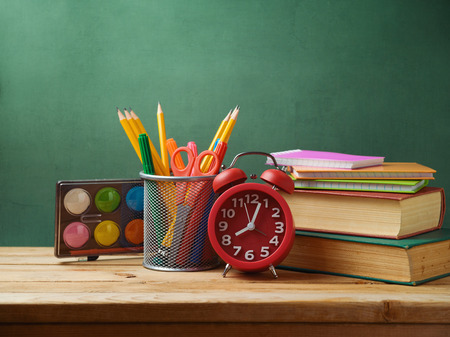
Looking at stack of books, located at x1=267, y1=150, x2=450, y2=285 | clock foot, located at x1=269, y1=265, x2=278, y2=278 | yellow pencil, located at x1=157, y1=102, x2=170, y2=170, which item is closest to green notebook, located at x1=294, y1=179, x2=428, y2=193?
stack of books, located at x1=267, y1=150, x2=450, y2=285

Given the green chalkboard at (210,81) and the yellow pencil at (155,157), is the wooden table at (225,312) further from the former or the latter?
the green chalkboard at (210,81)

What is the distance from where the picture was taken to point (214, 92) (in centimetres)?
129

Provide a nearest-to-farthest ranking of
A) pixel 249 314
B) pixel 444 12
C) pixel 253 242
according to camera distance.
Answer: pixel 249 314 < pixel 253 242 < pixel 444 12

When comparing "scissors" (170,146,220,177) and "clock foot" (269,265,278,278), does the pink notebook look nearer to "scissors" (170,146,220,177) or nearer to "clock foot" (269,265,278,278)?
"scissors" (170,146,220,177)

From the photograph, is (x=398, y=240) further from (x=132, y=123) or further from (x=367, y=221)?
(x=132, y=123)

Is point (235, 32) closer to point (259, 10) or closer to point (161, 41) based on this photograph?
point (259, 10)

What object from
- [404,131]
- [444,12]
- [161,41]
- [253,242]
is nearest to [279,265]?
[253,242]

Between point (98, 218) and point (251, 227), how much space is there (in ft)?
1.12

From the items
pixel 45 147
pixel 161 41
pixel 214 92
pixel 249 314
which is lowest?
pixel 249 314

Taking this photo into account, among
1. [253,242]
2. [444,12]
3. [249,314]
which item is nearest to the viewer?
[249,314]

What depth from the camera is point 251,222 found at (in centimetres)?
98

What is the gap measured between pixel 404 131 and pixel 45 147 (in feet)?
2.87

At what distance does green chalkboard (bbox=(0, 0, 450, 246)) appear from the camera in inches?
50.2

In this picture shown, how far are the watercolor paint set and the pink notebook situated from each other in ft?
1.02
